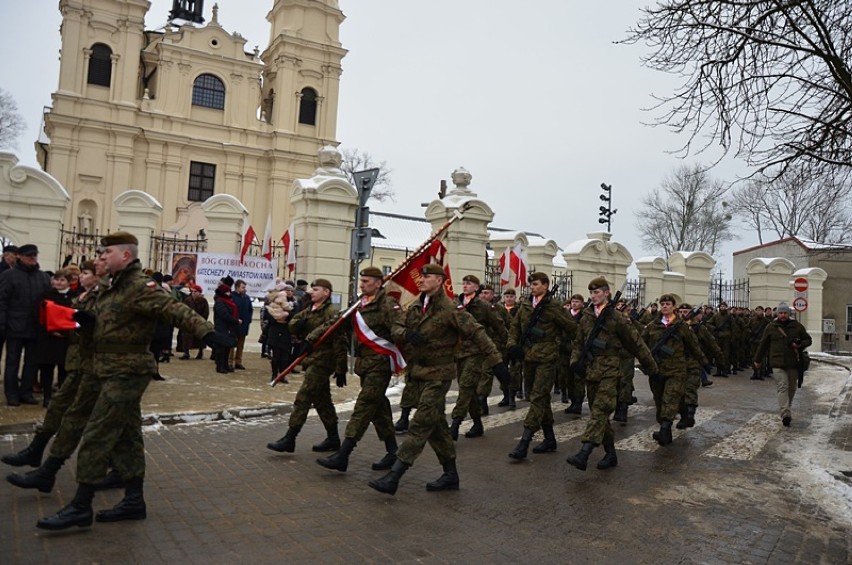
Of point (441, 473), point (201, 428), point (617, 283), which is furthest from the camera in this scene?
point (617, 283)

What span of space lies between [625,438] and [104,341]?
6627 millimetres

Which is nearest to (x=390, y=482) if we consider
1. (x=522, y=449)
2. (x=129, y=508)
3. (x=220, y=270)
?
(x=129, y=508)

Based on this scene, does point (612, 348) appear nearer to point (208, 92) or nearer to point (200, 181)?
point (200, 181)

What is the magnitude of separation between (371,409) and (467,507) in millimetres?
1373

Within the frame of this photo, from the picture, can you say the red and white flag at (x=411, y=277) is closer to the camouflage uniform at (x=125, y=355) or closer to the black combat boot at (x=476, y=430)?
the black combat boot at (x=476, y=430)

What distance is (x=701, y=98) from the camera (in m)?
8.55

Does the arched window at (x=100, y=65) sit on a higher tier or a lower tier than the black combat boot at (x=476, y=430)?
higher

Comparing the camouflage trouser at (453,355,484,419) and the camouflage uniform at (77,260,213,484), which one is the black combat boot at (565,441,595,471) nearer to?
the camouflage trouser at (453,355,484,419)

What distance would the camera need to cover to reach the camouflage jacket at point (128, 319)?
4625mm

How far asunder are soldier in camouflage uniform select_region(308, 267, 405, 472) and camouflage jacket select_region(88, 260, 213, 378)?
204 centimetres

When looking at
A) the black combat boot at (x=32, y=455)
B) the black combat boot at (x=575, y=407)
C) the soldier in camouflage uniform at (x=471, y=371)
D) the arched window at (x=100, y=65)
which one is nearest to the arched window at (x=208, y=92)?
the arched window at (x=100, y=65)

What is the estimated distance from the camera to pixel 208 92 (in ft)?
137

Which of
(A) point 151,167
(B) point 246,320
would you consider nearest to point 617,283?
(B) point 246,320

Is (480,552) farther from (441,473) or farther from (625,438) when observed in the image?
(625,438)
